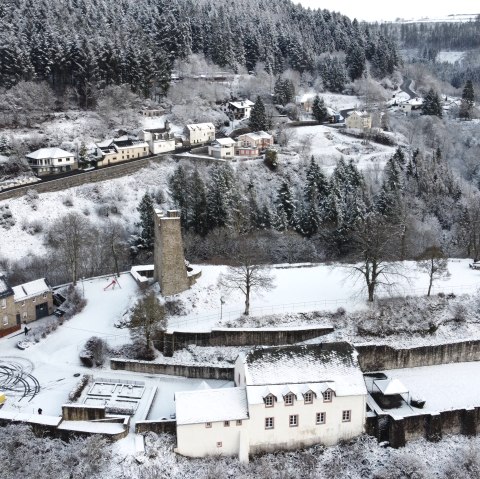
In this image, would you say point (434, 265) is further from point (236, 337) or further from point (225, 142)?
point (225, 142)

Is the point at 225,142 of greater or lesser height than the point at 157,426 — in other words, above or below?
above

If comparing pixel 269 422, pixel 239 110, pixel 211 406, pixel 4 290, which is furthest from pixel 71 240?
pixel 239 110

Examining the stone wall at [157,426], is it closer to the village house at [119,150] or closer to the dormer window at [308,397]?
the dormer window at [308,397]

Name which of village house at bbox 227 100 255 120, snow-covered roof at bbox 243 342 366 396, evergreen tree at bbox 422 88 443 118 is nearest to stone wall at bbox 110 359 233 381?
snow-covered roof at bbox 243 342 366 396

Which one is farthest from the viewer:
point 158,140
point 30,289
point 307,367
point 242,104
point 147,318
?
point 242,104

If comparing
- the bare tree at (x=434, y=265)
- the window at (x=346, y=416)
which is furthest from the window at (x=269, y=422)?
the bare tree at (x=434, y=265)

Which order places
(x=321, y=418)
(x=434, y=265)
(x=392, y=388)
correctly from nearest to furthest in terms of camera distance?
(x=321, y=418)
(x=392, y=388)
(x=434, y=265)

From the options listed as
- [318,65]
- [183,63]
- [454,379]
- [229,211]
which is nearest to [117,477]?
[454,379]
